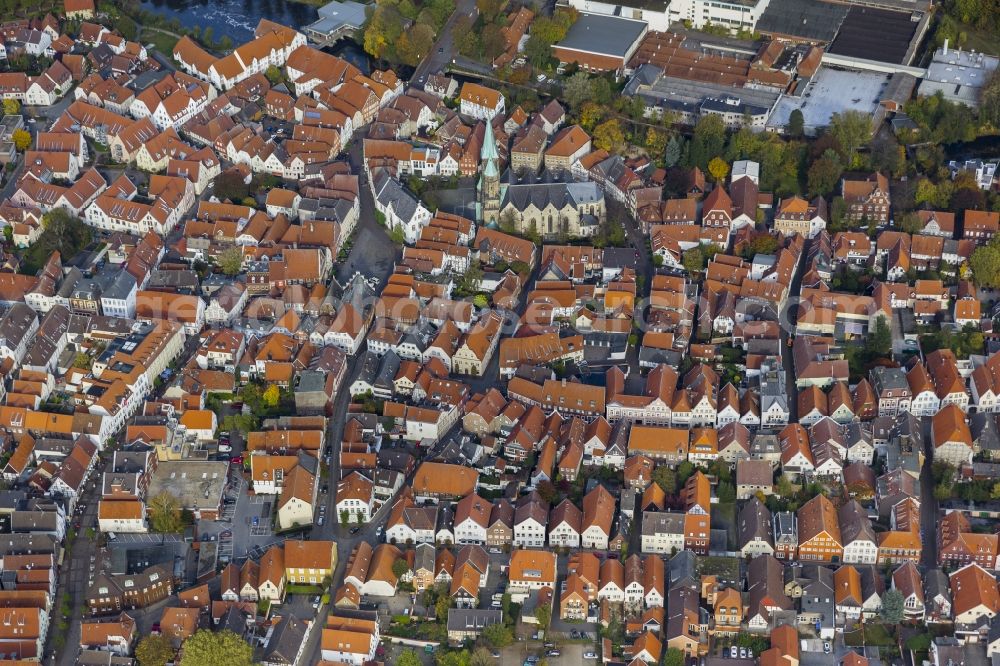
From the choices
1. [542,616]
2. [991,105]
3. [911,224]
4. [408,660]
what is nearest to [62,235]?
[408,660]

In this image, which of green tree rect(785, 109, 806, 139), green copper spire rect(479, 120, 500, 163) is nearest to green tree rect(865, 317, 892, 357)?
green tree rect(785, 109, 806, 139)

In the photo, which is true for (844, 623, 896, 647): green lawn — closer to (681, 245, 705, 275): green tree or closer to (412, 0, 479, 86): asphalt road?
(681, 245, 705, 275): green tree

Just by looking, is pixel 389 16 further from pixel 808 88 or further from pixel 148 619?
pixel 148 619

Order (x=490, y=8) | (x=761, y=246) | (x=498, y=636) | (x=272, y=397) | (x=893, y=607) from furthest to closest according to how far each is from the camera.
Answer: (x=490, y=8)
(x=761, y=246)
(x=272, y=397)
(x=893, y=607)
(x=498, y=636)

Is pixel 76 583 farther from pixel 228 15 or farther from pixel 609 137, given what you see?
pixel 228 15

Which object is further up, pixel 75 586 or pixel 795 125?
pixel 795 125

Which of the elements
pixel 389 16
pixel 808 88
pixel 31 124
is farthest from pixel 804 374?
pixel 31 124
